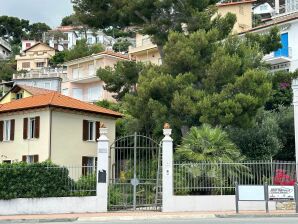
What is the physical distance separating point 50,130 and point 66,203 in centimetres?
1224

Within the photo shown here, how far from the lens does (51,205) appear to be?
23.3m

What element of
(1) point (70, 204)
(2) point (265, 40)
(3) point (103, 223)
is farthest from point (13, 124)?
(3) point (103, 223)

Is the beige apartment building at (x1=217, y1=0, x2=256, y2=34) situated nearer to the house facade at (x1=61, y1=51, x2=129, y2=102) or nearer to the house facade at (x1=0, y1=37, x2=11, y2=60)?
the house facade at (x1=61, y1=51, x2=129, y2=102)

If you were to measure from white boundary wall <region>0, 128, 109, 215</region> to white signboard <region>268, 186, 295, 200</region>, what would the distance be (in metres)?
7.19

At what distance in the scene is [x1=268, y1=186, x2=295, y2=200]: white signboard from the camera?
851 inches

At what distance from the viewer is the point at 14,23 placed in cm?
12581

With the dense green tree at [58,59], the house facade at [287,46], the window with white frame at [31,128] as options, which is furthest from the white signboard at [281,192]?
the dense green tree at [58,59]

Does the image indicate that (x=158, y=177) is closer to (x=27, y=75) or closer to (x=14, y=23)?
(x=27, y=75)

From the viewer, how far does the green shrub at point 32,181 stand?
23.4 m

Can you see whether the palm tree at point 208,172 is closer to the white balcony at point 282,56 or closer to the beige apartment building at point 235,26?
the white balcony at point 282,56

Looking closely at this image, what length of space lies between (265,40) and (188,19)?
489 centimetres

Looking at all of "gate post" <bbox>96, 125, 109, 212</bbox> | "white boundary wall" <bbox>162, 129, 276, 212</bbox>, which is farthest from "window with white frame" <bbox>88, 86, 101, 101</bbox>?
"white boundary wall" <bbox>162, 129, 276, 212</bbox>

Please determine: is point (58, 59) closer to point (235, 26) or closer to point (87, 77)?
point (87, 77)

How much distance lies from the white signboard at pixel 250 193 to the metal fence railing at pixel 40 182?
6609mm
